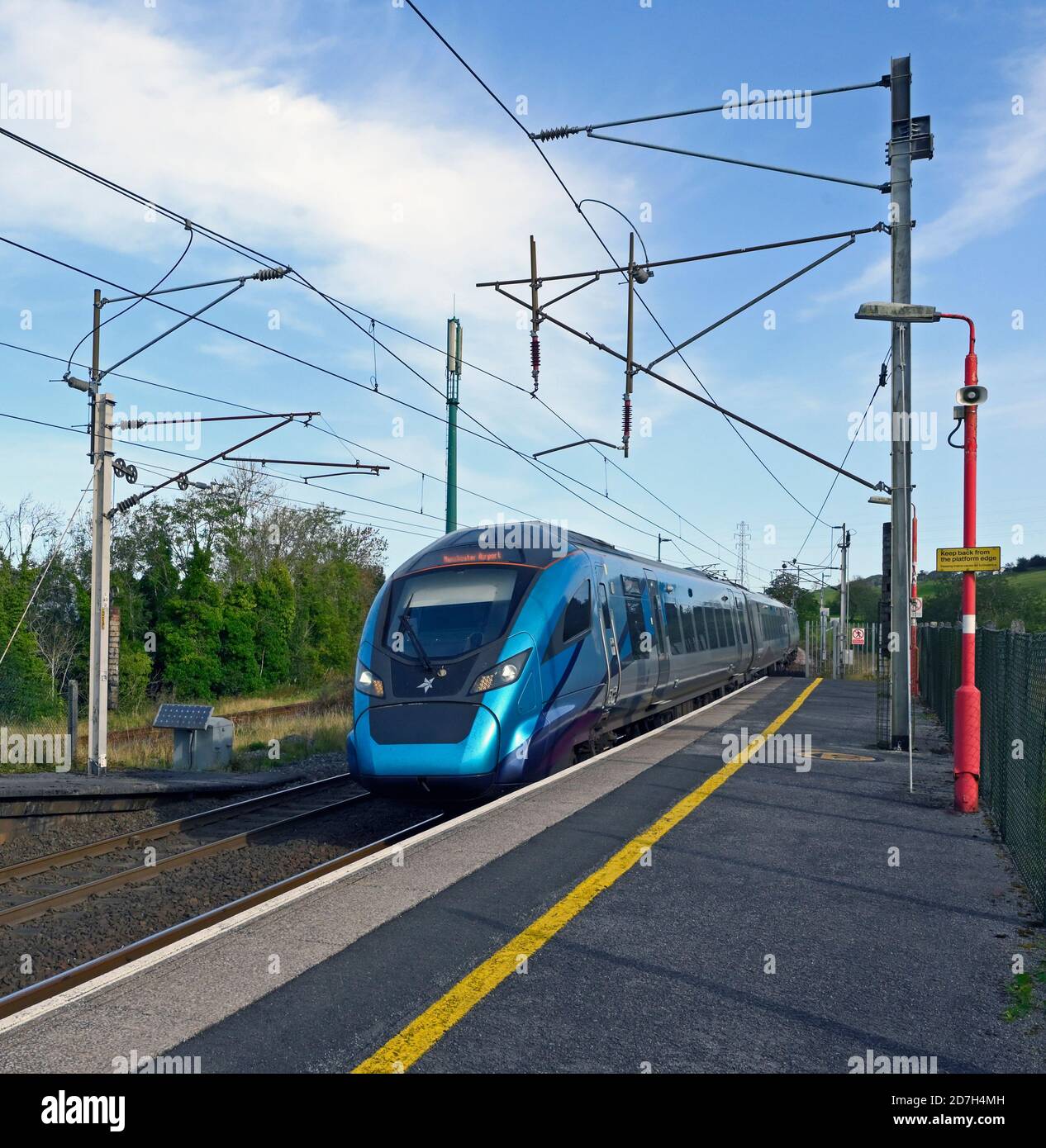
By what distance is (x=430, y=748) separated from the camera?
31.4 feet

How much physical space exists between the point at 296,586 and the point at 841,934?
5268cm

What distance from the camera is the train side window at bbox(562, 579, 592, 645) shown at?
11148 millimetres

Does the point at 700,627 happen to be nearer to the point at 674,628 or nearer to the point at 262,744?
the point at 674,628

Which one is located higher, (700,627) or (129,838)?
(700,627)

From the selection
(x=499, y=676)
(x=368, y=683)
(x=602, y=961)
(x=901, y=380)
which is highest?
(x=901, y=380)

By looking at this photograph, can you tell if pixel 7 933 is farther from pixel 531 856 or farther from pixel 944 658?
pixel 944 658

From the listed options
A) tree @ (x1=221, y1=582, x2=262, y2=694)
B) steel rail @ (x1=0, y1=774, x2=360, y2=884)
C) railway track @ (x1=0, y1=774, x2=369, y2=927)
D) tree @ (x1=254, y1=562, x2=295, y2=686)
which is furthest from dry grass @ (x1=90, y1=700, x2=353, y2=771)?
tree @ (x1=254, y1=562, x2=295, y2=686)

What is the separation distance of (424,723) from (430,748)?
282 millimetres

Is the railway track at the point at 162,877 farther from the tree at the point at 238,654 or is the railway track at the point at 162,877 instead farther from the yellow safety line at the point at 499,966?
the tree at the point at 238,654

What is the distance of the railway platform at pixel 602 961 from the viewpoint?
4.29 metres

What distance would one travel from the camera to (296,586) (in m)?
56.5

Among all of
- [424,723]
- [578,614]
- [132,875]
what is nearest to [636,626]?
[578,614]
